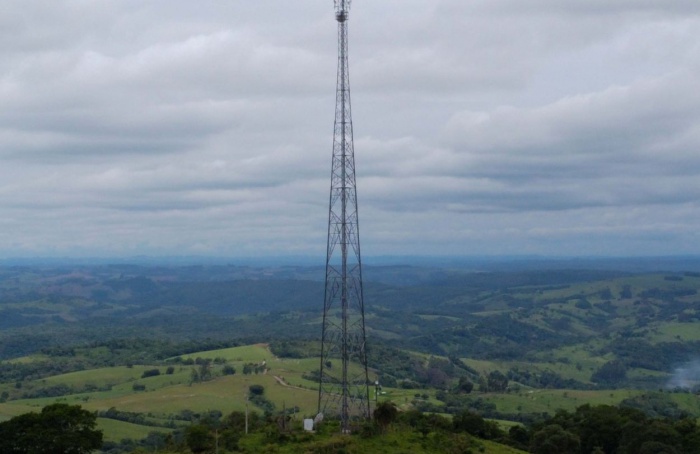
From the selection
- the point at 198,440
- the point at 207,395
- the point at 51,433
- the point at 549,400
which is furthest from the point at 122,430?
the point at 549,400

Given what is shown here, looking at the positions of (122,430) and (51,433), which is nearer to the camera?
(51,433)

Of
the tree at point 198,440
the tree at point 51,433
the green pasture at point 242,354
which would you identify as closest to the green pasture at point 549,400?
the green pasture at point 242,354

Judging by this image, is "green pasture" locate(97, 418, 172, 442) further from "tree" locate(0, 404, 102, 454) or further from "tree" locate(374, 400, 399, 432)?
"tree" locate(374, 400, 399, 432)

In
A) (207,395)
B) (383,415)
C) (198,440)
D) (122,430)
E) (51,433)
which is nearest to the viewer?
(51,433)

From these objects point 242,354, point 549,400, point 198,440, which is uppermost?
point 198,440

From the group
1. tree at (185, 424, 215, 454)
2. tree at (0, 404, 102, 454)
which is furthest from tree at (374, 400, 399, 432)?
tree at (0, 404, 102, 454)

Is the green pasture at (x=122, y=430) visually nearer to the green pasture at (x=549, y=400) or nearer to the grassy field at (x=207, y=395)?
the grassy field at (x=207, y=395)

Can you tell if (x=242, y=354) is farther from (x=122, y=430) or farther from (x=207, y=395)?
(x=122, y=430)

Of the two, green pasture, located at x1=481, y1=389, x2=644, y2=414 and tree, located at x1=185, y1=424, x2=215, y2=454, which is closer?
tree, located at x1=185, y1=424, x2=215, y2=454

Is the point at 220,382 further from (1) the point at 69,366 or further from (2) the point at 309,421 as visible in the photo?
(2) the point at 309,421
